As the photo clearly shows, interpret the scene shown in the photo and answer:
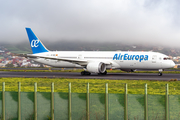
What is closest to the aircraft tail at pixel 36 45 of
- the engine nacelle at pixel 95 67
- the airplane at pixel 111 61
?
the airplane at pixel 111 61

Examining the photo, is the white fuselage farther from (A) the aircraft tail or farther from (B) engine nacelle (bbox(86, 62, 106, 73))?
(A) the aircraft tail

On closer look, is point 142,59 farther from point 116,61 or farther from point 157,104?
point 157,104

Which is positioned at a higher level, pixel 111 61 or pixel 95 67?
pixel 111 61

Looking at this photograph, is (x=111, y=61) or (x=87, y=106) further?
(x=111, y=61)

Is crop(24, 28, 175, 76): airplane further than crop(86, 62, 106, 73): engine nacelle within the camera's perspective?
Yes

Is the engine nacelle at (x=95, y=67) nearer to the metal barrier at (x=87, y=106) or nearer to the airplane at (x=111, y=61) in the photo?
the airplane at (x=111, y=61)

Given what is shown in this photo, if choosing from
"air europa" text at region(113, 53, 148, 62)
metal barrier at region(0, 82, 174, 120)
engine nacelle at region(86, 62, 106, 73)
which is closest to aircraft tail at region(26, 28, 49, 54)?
engine nacelle at region(86, 62, 106, 73)

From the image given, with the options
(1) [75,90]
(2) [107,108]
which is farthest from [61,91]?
(2) [107,108]

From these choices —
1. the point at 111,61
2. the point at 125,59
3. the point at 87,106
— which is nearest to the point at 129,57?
the point at 125,59

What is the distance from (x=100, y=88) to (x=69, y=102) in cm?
188

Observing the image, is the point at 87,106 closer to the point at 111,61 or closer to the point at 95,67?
the point at 95,67

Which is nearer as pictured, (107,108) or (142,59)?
(107,108)

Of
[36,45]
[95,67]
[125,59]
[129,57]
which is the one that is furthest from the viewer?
[36,45]

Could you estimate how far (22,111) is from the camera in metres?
13.9
